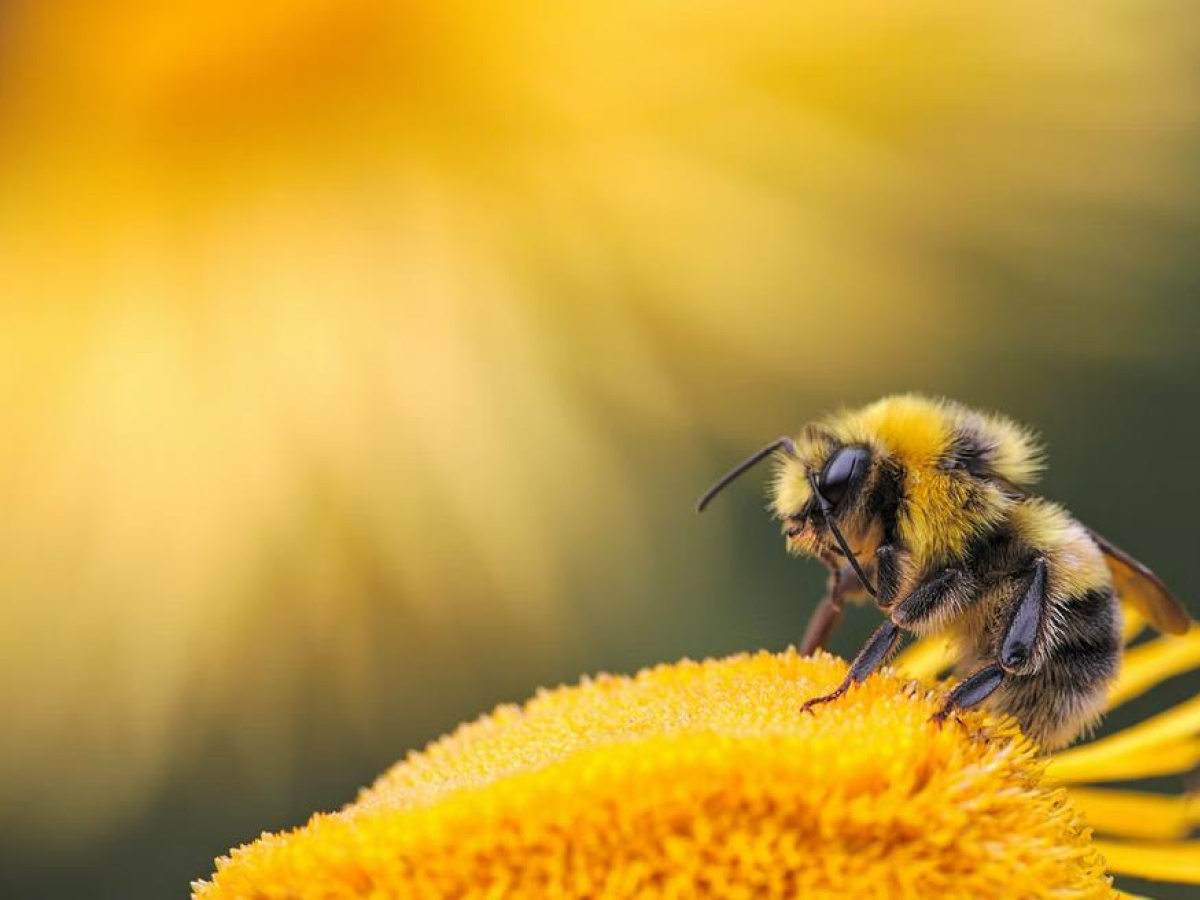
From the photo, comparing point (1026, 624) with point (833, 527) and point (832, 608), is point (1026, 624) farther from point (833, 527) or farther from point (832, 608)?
point (832, 608)

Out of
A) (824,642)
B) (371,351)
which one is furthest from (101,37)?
(824,642)

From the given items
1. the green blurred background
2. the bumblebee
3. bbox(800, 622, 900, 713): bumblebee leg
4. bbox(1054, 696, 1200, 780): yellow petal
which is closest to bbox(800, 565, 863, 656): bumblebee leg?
the bumblebee

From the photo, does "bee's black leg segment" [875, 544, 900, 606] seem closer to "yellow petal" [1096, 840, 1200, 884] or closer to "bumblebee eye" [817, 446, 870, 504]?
"bumblebee eye" [817, 446, 870, 504]

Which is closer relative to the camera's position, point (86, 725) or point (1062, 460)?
point (1062, 460)

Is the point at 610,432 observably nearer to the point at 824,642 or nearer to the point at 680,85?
the point at 680,85

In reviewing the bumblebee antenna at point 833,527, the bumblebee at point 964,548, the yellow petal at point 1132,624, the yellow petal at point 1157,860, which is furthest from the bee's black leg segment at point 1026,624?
the yellow petal at point 1132,624

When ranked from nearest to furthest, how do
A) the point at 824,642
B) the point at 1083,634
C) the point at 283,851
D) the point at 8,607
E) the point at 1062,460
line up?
the point at 283,851, the point at 1083,634, the point at 824,642, the point at 1062,460, the point at 8,607
